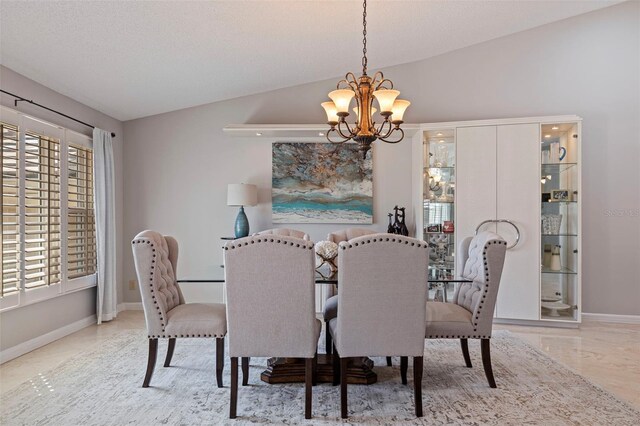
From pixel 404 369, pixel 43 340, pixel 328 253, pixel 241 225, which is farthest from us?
pixel 241 225

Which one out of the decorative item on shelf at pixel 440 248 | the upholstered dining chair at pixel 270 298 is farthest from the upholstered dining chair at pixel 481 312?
the decorative item on shelf at pixel 440 248

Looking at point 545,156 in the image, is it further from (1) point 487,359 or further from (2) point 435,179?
(1) point 487,359

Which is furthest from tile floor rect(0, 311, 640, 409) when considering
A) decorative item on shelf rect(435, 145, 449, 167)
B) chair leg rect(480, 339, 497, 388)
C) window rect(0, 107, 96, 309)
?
decorative item on shelf rect(435, 145, 449, 167)

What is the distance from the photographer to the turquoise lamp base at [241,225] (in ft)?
15.5

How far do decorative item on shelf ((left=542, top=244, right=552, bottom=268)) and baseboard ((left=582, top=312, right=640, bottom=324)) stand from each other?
86 cm

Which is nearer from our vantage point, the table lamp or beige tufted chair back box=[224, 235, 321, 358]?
beige tufted chair back box=[224, 235, 321, 358]

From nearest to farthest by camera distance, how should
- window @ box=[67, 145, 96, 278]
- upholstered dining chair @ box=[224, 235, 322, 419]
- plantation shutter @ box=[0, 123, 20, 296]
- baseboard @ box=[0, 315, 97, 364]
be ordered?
upholstered dining chair @ box=[224, 235, 322, 419], plantation shutter @ box=[0, 123, 20, 296], baseboard @ box=[0, 315, 97, 364], window @ box=[67, 145, 96, 278]

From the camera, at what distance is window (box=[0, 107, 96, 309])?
3.26 m

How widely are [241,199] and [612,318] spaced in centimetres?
432

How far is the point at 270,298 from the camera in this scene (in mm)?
2293

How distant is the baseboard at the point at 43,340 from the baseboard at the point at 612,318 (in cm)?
536

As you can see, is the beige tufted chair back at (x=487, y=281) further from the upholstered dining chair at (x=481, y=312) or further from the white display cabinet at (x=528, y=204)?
the white display cabinet at (x=528, y=204)

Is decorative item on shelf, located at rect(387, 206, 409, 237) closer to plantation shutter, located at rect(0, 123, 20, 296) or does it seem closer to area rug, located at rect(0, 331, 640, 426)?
area rug, located at rect(0, 331, 640, 426)

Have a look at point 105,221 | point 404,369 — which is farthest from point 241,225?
point 404,369
